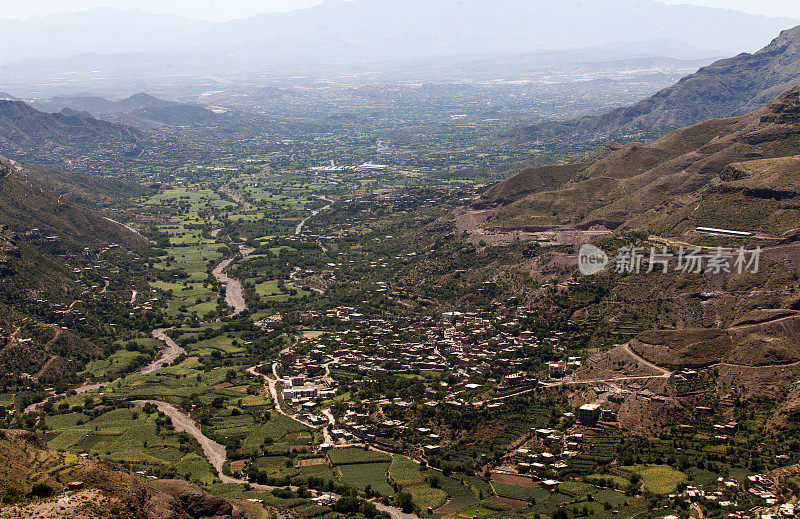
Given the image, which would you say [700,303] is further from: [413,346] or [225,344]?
[225,344]

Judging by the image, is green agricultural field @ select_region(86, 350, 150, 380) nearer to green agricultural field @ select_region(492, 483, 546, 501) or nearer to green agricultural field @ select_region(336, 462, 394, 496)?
green agricultural field @ select_region(336, 462, 394, 496)

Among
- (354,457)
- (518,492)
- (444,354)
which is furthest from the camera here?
(444,354)

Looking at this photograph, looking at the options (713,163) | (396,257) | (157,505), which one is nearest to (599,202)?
(713,163)

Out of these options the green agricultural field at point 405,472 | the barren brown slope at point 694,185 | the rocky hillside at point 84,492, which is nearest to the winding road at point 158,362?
the rocky hillside at point 84,492

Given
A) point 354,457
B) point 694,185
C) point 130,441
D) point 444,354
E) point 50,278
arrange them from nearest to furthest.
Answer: point 354,457, point 130,441, point 444,354, point 50,278, point 694,185

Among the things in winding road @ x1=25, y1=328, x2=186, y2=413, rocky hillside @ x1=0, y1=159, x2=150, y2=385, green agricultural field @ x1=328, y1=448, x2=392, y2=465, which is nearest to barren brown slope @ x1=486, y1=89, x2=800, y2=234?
green agricultural field @ x1=328, y1=448, x2=392, y2=465

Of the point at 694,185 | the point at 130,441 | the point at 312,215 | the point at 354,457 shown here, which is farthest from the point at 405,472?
the point at 312,215

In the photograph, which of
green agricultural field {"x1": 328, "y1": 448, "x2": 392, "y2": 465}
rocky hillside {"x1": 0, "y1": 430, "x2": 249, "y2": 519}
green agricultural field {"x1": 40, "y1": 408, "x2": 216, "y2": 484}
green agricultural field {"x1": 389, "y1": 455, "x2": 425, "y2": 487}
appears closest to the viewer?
rocky hillside {"x1": 0, "y1": 430, "x2": 249, "y2": 519}

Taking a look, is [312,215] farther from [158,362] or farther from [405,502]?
[405,502]

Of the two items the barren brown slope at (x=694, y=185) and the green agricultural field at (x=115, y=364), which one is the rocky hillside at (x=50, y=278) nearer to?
the green agricultural field at (x=115, y=364)
